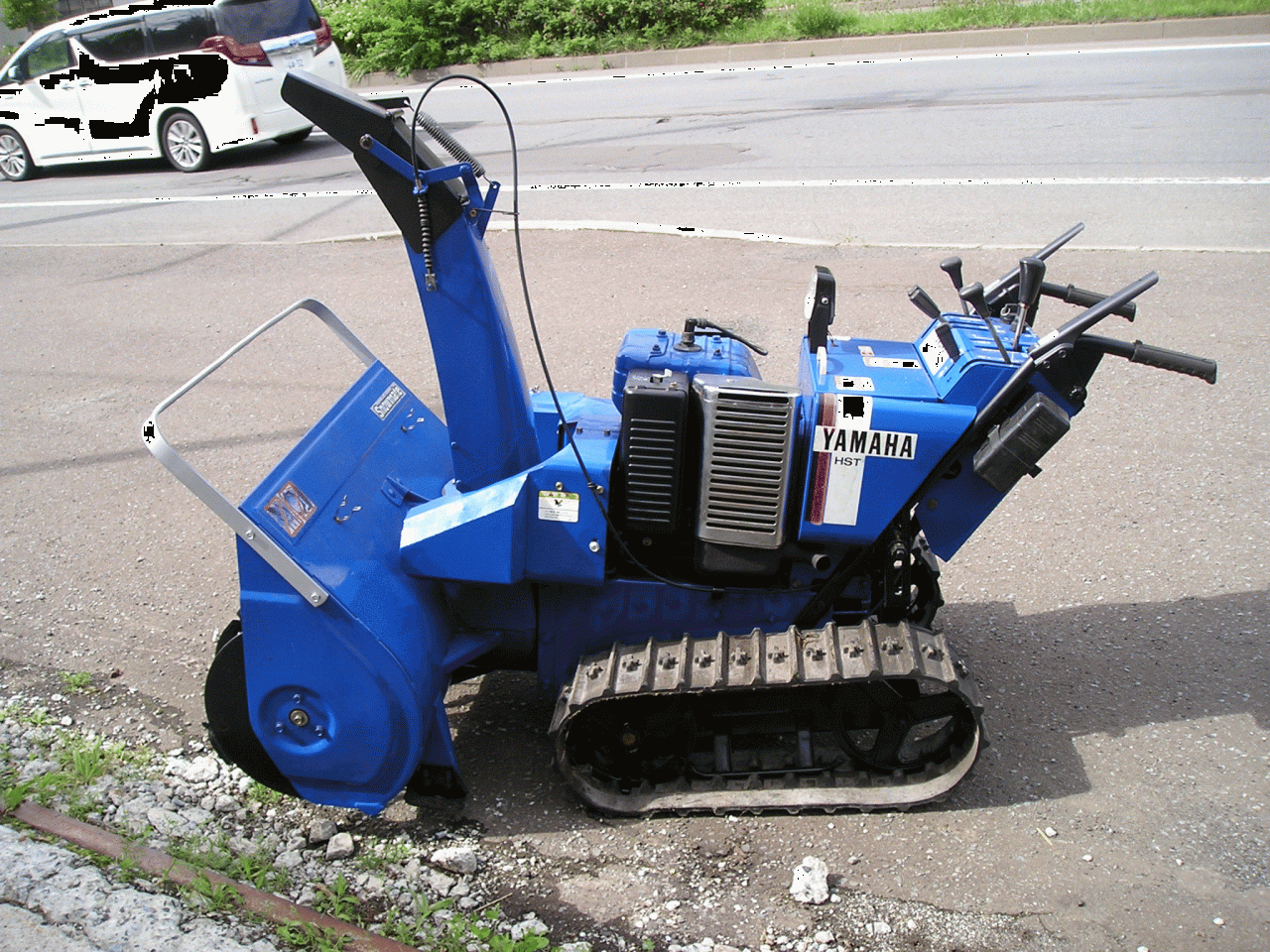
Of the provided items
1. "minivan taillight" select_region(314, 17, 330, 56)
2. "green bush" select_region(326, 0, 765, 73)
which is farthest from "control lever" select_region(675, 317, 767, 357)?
"green bush" select_region(326, 0, 765, 73)

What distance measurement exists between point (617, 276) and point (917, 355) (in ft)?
15.8

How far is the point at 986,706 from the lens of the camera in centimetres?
414

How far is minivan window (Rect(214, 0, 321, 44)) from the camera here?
1249 centimetres

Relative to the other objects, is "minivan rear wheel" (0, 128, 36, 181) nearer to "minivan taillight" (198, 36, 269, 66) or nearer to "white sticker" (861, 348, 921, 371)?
"minivan taillight" (198, 36, 269, 66)

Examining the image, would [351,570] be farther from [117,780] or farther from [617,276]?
[617,276]

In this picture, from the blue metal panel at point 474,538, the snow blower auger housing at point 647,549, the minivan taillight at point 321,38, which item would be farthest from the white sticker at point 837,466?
the minivan taillight at point 321,38

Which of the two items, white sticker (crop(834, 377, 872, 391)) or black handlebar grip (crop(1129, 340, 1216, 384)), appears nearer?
black handlebar grip (crop(1129, 340, 1216, 384))

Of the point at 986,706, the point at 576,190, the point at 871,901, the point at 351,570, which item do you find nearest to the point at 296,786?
the point at 351,570

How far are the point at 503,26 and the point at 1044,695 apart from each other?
18484 millimetres

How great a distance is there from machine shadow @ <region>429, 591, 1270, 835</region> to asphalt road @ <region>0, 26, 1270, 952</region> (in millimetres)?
14

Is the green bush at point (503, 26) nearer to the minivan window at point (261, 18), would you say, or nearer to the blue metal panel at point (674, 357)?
the minivan window at point (261, 18)

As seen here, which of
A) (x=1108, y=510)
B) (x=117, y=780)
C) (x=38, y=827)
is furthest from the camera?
(x=1108, y=510)

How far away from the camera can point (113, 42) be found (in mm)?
12914

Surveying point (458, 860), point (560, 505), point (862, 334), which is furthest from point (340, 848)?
point (862, 334)
